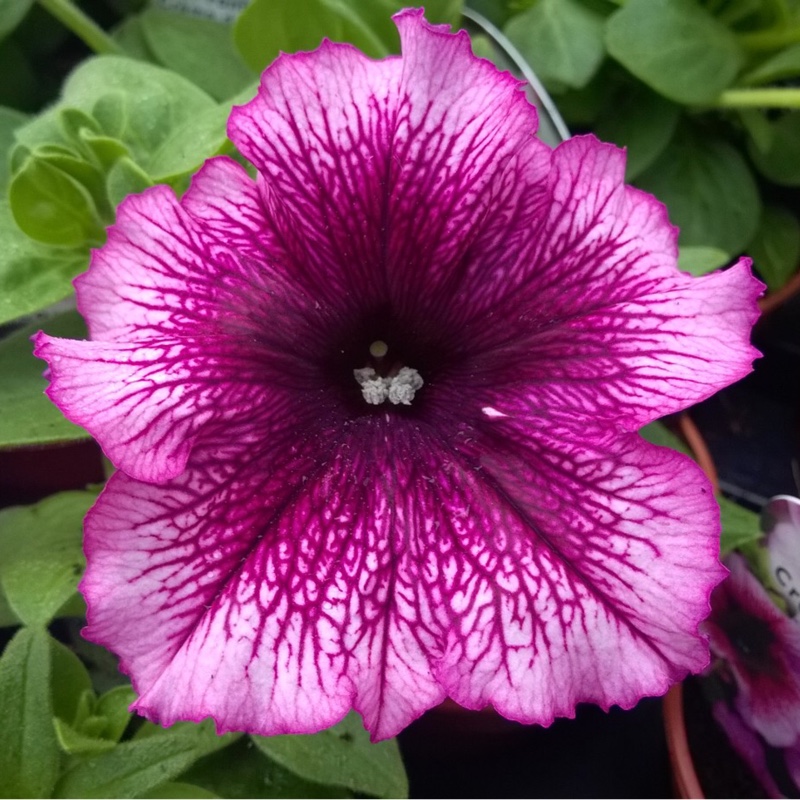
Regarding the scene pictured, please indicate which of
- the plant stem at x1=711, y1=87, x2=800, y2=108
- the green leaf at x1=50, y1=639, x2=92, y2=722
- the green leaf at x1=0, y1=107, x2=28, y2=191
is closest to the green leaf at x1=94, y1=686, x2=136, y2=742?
the green leaf at x1=50, y1=639, x2=92, y2=722

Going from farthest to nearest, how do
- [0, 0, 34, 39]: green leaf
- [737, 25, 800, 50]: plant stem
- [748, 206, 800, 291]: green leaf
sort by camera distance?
1. [748, 206, 800, 291]: green leaf
2. [737, 25, 800, 50]: plant stem
3. [0, 0, 34, 39]: green leaf

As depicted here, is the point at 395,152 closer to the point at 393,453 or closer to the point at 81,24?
the point at 393,453

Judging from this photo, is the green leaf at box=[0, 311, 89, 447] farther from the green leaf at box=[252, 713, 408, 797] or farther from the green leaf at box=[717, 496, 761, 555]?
the green leaf at box=[717, 496, 761, 555]

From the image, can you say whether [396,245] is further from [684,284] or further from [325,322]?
[684,284]

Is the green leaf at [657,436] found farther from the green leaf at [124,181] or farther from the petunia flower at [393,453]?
the green leaf at [124,181]

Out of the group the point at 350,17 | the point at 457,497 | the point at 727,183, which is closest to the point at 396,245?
the point at 457,497

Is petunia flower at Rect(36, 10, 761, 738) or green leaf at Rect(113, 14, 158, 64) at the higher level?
green leaf at Rect(113, 14, 158, 64)
